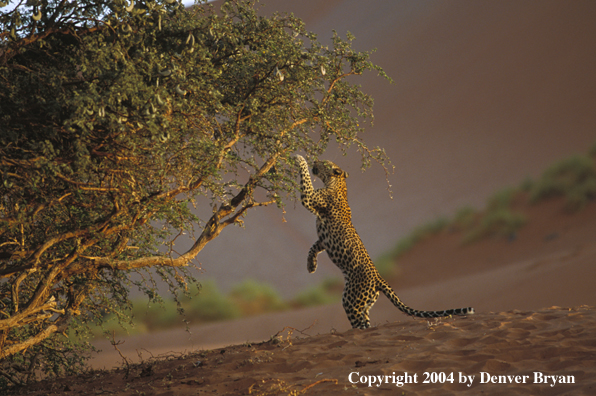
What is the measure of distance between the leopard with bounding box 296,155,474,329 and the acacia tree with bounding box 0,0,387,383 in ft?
4.36

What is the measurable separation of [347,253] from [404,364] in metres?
2.55

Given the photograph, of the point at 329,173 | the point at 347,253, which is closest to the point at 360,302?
the point at 347,253

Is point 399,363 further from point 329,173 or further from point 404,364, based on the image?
point 329,173

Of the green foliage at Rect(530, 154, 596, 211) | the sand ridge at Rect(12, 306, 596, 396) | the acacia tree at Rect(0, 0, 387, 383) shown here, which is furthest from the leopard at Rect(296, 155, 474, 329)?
the green foliage at Rect(530, 154, 596, 211)

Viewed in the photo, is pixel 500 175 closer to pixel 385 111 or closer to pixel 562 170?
pixel 562 170

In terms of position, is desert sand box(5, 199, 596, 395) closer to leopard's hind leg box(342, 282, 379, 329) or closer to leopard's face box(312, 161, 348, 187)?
leopard's hind leg box(342, 282, 379, 329)

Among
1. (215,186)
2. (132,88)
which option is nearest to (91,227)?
(215,186)

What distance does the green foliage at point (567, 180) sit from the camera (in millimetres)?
23003

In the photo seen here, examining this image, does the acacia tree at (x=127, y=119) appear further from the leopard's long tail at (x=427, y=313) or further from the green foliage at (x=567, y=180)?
the green foliage at (x=567, y=180)

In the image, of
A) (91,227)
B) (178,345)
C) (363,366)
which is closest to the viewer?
(91,227)

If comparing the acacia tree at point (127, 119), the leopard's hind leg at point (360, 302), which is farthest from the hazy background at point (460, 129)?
the acacia tree at point (127, 119)

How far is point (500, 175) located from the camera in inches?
1399

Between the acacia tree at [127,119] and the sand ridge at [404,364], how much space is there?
129cm

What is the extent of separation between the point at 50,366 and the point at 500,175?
32714mm
